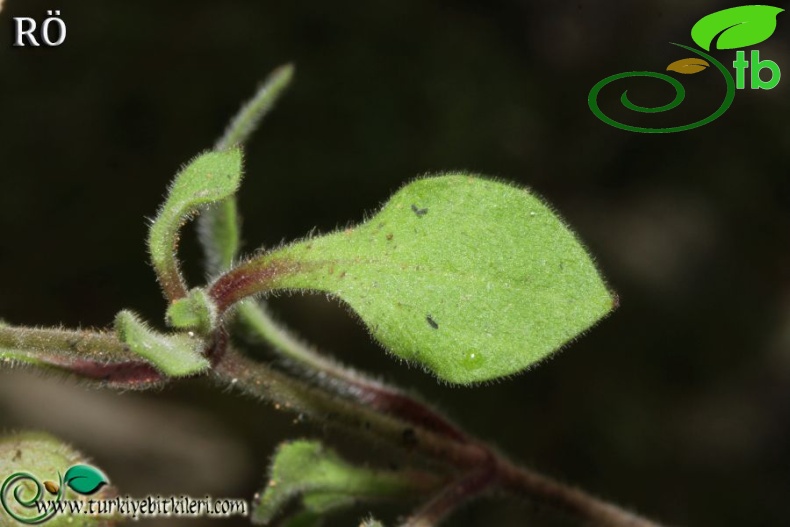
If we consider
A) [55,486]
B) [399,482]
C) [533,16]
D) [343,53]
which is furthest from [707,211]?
[55,486]

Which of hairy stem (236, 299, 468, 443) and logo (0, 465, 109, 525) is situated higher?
A: hairy stem (236, 299, 468, 443)

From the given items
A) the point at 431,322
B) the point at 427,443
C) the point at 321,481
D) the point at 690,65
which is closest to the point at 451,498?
the point at 427,443

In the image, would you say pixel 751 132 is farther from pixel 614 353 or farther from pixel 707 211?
pixel 614 353

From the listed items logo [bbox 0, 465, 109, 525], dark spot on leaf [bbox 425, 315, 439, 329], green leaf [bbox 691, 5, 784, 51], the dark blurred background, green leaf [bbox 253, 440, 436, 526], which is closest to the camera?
dark spot on leaf [bbox 425, 315, 439, 329]

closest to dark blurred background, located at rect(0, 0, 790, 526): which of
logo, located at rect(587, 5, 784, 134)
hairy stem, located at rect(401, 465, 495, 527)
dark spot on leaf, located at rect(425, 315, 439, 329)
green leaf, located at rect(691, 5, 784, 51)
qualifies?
logo, located at rect(587, 5, 784, 134)

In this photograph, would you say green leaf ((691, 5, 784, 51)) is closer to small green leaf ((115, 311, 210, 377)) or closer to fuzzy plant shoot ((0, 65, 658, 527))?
fuzzy plant shoot ((0, 65, 658, 527))

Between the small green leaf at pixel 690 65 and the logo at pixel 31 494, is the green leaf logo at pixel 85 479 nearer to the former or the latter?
the logo at pixel 31 494
